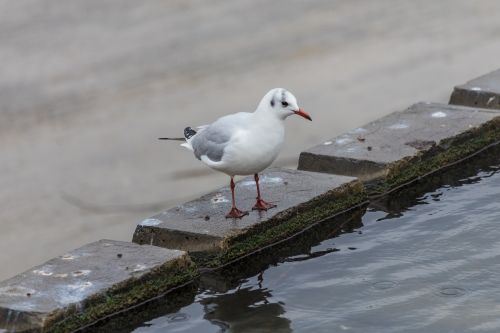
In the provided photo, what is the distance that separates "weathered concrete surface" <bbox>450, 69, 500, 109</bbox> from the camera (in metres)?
7.56

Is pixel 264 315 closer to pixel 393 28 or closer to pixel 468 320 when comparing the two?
pixel 468 320

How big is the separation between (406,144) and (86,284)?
238cm

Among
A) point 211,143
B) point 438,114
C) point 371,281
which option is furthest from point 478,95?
point 371,281

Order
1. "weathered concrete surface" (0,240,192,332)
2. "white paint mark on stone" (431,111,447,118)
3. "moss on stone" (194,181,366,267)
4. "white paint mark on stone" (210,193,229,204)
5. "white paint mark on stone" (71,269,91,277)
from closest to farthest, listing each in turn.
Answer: "weathered concrete surface" (0,240,192,332), "white paint mark on stone" (71,269,91,277), "moss on stone" (194,181,366,267), "white paint mark on stone" (210,193,229,204), "white paint mark on stone" (431,111,447,118)

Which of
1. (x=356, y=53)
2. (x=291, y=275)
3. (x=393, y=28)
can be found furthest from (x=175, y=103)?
(x=291, y=275)

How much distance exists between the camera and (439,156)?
263 inches

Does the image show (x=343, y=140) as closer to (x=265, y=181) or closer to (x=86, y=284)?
(x=265, y=181)

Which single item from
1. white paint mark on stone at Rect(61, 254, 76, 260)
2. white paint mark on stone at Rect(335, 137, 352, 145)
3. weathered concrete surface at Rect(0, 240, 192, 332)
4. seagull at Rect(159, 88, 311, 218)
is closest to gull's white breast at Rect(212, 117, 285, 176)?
seagull at Rect(159, 88, 311, 218)

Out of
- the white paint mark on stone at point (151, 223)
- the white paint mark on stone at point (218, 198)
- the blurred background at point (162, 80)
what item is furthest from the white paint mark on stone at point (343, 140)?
the white paint mark on stone at point (151, 223)

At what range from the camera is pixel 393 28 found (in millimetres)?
9820

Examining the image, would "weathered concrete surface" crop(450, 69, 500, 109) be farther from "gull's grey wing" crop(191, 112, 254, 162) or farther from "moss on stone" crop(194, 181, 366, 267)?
"gull's grey wing" crop(191, 112, 254, 162)

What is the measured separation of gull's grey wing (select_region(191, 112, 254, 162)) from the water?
55 centimetres

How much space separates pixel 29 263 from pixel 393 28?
15.5 ft

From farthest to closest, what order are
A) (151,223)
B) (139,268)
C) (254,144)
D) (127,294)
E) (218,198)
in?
(218,198)
(151,223)
(254,144)
(139,268)
(127,294)
